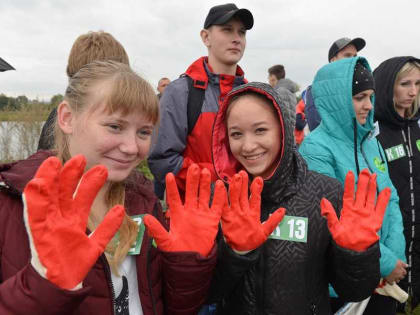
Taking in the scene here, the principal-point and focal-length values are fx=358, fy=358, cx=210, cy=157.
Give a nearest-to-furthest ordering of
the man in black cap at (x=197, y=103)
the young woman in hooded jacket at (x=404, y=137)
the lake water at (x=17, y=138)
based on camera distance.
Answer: the man in black cap at (x=197, y=103)
the young woman in hooded jacket at (x=404, y=137)
the lake water at (x=17, y=138)

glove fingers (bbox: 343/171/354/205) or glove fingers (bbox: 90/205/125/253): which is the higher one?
glove fingers (bbox: 343/171/354/205)

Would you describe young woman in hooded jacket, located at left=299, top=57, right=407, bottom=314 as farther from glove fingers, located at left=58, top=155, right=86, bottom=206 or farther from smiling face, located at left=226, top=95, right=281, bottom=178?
glove fingers, located at left=58, top=155, right=86, bottom=206

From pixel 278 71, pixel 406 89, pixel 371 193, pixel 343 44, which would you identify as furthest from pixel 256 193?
pixel 278 71

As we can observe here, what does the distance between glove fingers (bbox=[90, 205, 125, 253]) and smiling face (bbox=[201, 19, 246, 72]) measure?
184 centimetres

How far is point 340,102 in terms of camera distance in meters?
2.15

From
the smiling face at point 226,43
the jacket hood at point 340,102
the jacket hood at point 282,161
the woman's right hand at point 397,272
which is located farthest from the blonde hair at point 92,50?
the woman's right hand at point 397,272

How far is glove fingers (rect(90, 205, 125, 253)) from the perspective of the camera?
3.15 feet

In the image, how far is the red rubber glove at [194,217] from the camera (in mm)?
1198

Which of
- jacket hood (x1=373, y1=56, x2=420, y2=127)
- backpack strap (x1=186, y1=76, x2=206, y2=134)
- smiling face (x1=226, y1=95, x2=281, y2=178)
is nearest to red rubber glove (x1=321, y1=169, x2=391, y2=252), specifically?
smiling face (x1=226, y1=95, x2=281, y2=178)

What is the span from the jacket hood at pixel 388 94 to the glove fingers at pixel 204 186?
201cm

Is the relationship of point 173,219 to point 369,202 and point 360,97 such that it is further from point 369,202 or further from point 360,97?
point 360,97

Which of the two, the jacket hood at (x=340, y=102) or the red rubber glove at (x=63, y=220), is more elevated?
the jacket hood at (x=340, y=102)

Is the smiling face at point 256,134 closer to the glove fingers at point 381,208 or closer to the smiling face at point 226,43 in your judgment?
the glove fingers at point 381,208

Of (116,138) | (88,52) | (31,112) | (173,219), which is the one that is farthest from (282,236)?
(31,112)
